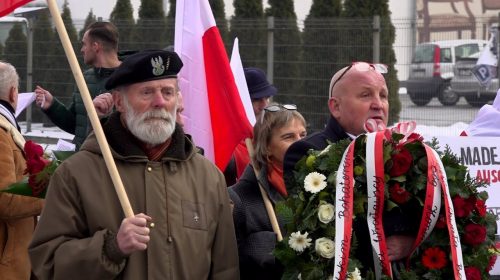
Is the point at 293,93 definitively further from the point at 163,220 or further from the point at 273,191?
the point at 163,220

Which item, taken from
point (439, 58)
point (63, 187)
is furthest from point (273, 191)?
point (439, 58)

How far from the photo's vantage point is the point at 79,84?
13.4ft

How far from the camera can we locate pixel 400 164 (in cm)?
396

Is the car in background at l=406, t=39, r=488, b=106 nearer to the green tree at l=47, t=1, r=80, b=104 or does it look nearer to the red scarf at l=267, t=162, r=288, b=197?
the green tree at l=47, t=1, r=80, b=104

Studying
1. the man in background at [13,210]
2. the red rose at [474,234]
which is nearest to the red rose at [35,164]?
the man in background at [13,210]

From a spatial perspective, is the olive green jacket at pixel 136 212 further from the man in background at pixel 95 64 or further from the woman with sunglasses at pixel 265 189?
the man in background at pixel 95 64

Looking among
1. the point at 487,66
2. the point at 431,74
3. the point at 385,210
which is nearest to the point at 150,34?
the point at 431,74

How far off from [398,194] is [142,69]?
1115 millimetres

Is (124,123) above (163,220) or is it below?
above

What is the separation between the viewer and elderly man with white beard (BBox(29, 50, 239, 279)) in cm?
394

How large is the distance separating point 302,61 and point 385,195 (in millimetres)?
9623

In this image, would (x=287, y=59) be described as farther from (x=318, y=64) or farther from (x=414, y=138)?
(x=414, y=138)

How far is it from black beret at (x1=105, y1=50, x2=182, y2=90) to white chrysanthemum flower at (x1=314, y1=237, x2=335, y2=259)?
3.01 feet

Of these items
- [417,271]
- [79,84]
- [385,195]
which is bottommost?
[417,271]
